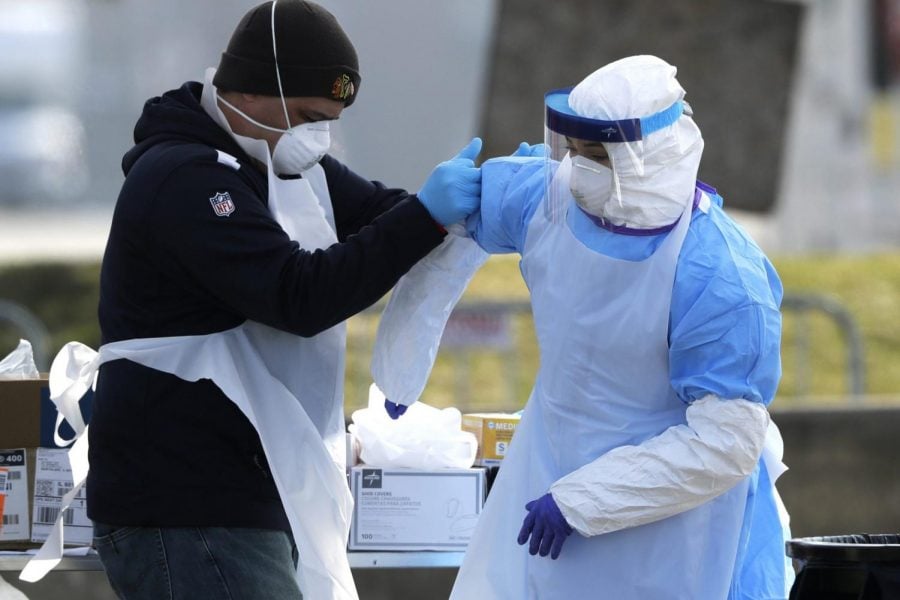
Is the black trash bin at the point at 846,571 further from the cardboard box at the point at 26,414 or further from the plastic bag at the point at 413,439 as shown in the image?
the cardboard box at the point at 26,414

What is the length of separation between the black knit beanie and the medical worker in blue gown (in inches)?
16.4

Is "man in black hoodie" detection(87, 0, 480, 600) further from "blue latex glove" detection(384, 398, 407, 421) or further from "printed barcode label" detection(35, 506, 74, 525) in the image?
"printed barcode label" detection(35, 506, 74, 525)

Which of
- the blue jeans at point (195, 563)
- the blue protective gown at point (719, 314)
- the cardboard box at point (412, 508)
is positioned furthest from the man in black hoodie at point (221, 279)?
the cardboard box at point (412, 508)

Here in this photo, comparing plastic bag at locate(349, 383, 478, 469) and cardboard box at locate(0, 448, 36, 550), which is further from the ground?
plastic bag at locate(349, 383, 478, 469)

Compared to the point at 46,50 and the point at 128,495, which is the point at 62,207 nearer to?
the point at 46,50

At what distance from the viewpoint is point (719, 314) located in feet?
8.11

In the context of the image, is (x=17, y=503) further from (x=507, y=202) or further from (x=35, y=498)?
(x=507, y=202)

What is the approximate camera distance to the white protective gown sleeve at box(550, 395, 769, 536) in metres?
2.48

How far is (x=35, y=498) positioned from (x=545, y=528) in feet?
4.36

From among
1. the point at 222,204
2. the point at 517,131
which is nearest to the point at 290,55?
the point at 222,204

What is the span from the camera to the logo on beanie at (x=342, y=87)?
272 centimetres

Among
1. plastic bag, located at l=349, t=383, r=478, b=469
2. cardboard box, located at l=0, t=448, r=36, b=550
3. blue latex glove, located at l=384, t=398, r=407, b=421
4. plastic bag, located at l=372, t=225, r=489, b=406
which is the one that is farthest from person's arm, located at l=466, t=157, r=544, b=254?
cardboard box, located at l=0, t=448, r=36, b=550

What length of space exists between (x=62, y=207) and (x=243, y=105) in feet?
14.3

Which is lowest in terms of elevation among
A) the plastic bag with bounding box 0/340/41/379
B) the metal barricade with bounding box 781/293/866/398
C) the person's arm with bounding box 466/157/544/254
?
the metal barricade with bounding box 781/293/866/398
